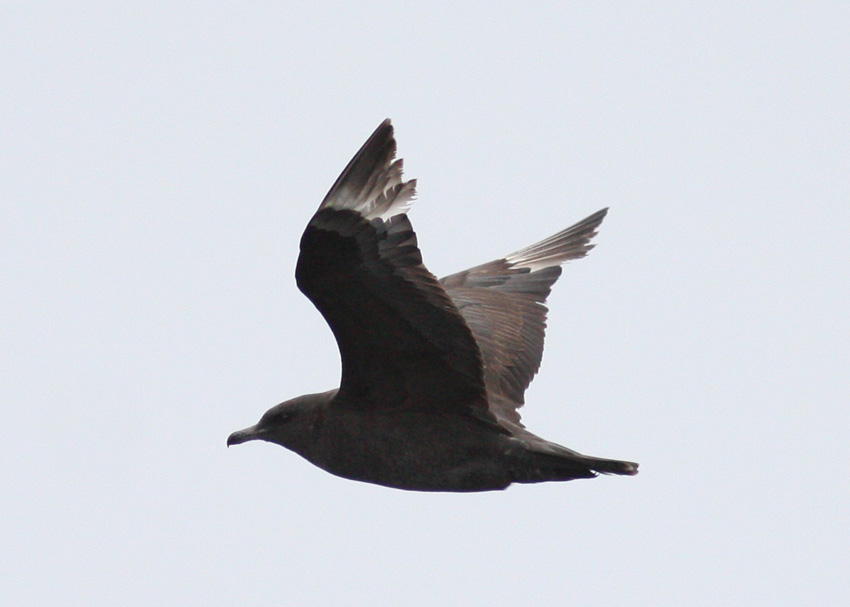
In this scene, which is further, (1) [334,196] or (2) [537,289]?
(2) [537,289]

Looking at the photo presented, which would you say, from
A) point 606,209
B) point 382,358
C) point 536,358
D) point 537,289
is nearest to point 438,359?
point 382,358

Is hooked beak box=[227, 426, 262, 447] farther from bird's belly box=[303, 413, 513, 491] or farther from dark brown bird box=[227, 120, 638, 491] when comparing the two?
bird's belly box=[303, 413, 513, 491]

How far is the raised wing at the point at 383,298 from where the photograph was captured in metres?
7.06

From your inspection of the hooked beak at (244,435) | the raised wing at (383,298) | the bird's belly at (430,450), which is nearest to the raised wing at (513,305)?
the bird's belly at (430,450)

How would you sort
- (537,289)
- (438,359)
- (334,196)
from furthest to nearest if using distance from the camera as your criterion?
(537,289), (438,359), (334,196)

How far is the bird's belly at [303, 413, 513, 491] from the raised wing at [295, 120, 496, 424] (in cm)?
9

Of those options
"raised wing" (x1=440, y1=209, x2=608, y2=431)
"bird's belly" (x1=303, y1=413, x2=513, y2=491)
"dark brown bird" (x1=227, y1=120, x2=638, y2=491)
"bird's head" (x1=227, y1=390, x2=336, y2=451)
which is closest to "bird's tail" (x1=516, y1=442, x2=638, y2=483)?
"dark brown bird" (x1=227, y1=120, x2=638, y2=491)

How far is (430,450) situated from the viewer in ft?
26.1

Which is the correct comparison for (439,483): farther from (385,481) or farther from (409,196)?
(409,196)

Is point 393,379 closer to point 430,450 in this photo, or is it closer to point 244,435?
point 430,450

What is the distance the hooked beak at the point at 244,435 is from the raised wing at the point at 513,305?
57.1 inches

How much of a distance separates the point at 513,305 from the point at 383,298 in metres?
2.75

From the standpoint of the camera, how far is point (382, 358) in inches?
305

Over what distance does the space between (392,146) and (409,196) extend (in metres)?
0.27
